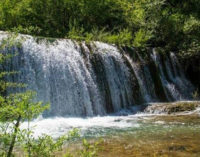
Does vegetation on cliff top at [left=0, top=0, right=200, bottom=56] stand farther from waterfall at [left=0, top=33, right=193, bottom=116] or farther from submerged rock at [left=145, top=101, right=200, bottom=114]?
submerged rock at [left=145, top=101, right=200, bottom=114]

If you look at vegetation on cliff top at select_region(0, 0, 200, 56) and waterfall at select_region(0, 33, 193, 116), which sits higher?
vegetation on cliff top at select_region(0, 0, 200, 56)

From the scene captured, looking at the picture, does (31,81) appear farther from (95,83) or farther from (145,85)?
(145,85)

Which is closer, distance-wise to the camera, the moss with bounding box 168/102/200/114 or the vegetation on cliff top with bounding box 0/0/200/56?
the moss with bounding box 168/102/200/114

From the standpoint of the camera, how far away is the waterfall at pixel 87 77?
12930mm

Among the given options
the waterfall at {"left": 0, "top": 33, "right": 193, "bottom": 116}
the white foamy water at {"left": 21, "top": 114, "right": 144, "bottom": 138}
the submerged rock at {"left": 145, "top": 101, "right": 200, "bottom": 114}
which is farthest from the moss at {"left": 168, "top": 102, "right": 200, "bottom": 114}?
the white foamy water at {"left": 21, "top": 114, "right": 144, "bottom": 138}

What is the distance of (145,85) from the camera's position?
16859 mm

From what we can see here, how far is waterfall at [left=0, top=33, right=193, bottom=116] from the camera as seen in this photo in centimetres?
1293

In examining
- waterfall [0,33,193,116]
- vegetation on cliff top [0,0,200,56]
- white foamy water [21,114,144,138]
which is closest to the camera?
white foamy water [21,114,144,138]

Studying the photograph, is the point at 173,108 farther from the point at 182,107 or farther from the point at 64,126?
the point at 64,126

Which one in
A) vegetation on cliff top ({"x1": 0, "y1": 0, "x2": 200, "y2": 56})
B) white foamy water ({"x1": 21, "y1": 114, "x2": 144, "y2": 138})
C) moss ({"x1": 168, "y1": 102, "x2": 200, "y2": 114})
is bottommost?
white foamy water ({"x1": 21, "y1": 114, "x2": 144, "y2": 138})

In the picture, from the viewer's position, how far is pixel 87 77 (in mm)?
14297

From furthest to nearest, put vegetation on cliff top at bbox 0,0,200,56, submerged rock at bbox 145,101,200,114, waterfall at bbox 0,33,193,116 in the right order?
vegetation on cliff top at bbox 0,0,200,56 → submerged rock at bbox 145,101,200,114 → waterfall at bbox 0,33,193,116

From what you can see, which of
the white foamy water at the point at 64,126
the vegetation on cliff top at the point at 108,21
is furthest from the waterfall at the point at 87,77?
the vegetation on cliff top at the point at 108,21

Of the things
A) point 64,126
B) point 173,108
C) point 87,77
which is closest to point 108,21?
point 87,77
